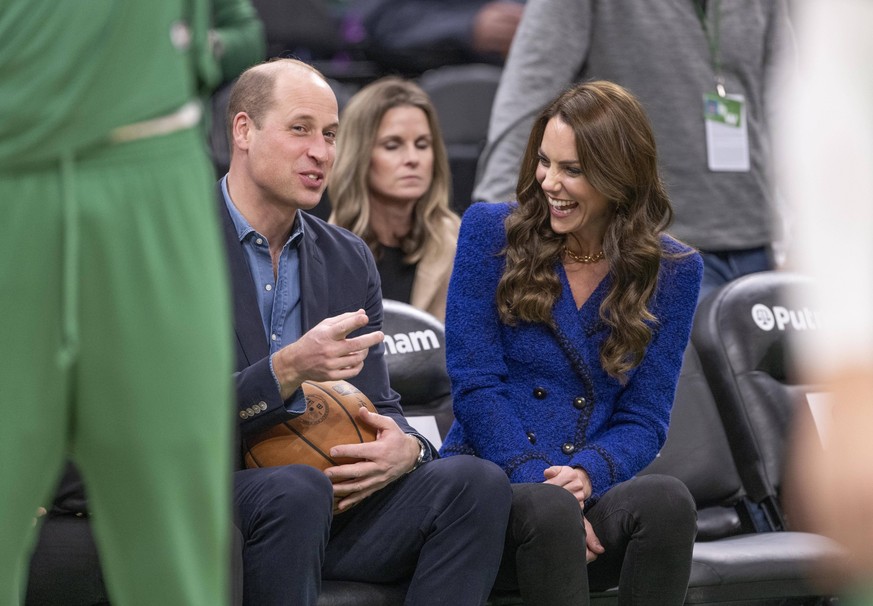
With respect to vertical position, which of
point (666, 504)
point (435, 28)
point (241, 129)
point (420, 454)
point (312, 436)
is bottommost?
point (666, 504)

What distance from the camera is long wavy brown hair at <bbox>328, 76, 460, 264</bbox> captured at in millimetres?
4465

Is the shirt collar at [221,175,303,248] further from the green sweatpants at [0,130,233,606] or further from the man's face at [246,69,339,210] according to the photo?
the green sweatpants at [0,130,233,606]

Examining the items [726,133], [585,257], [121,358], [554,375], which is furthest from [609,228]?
[121,358]

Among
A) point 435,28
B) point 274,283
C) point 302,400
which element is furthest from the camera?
point 435,28

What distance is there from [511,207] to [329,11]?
2440mm

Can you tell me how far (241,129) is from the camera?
324cm

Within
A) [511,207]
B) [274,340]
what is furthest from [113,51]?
[511,207]

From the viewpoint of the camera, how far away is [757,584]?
11.3ft

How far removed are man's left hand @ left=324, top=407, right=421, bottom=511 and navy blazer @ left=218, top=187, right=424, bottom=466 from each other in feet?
0.48

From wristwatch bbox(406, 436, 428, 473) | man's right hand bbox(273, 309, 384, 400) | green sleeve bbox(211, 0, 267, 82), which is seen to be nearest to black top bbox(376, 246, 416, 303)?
wristwatch bbox(406, 436, 428, 473)

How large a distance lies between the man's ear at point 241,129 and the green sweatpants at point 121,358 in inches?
61.2

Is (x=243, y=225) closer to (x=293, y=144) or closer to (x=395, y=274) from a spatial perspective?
(x=293, y=144)

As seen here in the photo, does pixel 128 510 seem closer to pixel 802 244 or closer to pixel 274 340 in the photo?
pixel 274 340

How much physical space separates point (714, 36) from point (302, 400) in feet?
7.84
